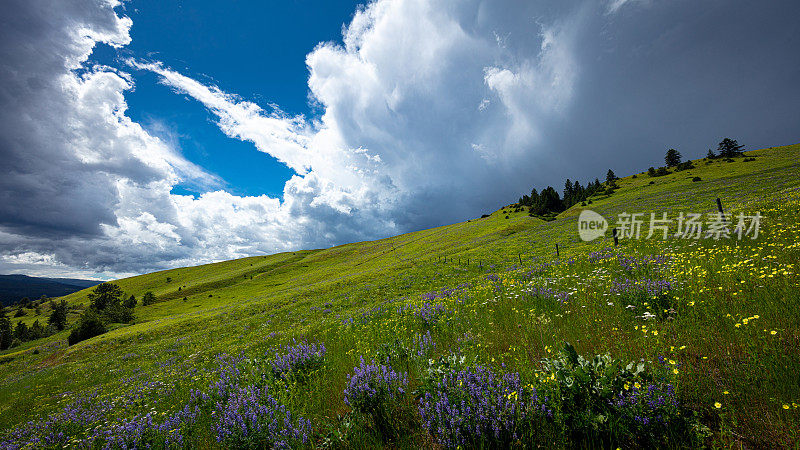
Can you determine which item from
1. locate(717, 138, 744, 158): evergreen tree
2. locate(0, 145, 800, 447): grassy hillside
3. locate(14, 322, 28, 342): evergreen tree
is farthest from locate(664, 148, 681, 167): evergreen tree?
locate(14, 322, 28, 342): evergreen tree

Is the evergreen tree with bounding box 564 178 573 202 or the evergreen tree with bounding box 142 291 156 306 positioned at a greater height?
the evergreen tree with bounding box 564 178 573 202

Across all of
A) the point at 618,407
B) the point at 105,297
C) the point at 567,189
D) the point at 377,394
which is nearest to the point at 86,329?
the point at 105,297

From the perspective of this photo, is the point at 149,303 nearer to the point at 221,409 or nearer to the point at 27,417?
the point at 27,417

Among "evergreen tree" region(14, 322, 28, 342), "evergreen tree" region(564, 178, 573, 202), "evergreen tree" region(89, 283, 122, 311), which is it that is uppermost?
"evergreen tree" region(564, 178, 573, 202)

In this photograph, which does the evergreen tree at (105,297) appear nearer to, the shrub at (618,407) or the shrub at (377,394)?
the shrub at (377,394)

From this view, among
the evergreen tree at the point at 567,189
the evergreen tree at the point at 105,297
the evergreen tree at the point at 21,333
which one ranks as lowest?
the evergreen tree at the point at 21,333

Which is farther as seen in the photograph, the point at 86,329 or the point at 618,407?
the point at 86,329

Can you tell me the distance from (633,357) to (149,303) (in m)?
119

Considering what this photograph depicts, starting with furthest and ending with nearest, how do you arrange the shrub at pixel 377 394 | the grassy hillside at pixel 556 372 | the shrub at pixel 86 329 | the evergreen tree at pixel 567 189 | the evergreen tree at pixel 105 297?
the evergreen tree at pixel 567 189 → the evergreen tree at pixel 105 297 → the shrub at pixel 86 329 → the shrub at pixel 377 394 → the grassy hillside at pixel 556 372

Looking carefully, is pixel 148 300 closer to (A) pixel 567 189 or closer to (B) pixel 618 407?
(B) pixel 618 407

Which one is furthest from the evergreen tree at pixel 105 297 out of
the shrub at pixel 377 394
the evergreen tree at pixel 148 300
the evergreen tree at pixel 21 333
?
the shrub at pixel 377 394

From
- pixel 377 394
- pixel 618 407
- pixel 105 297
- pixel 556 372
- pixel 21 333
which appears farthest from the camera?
pixel 105 297

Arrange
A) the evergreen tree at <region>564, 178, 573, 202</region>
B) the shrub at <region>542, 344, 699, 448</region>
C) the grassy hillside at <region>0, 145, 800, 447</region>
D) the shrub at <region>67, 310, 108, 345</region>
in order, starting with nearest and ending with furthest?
1. the shrub at <region>542, 344, 699, 448</region>
2. the grassy hillside at <region>0, 145, 800, 447</region>
3. the shrub at <region>67, 310, 108, 345</region>
4. the evergreen tree at <region>564, 178, 573, 202</region>

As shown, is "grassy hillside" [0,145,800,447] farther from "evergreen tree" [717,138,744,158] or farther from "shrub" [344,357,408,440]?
"evergreen tree" [717,138,744,158]
